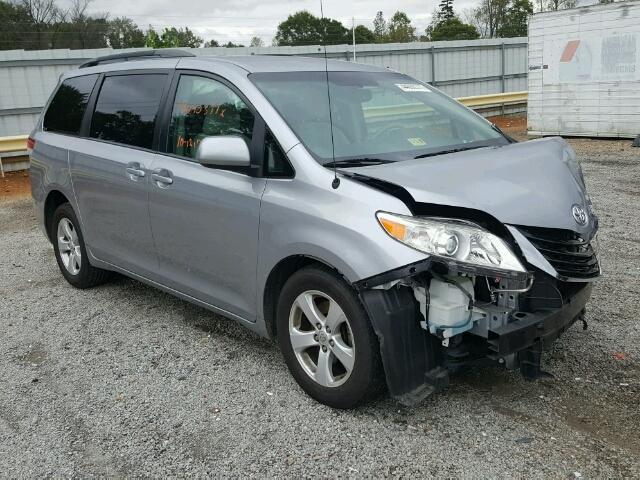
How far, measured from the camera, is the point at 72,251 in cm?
564

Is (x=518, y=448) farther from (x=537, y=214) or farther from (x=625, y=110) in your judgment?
(x=625, y=110)

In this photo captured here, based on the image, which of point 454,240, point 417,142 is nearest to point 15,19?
point 417,142

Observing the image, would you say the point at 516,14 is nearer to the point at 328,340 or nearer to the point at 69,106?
the point at 69,106

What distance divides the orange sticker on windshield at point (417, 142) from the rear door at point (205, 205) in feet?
3.03

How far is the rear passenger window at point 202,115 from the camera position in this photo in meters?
3.82

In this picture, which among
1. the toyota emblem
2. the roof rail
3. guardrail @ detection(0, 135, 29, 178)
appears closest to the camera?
the toyota emblem

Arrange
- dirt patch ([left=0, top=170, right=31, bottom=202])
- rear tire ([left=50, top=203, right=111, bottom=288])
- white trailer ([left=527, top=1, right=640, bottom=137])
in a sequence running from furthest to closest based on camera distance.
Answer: white trailer ([left=527, top=1, right=640, bottom=137])
dirt patch ([left=0, top=170, right=31, bottom=202])
rear tire ([left=50, top=203, right=111, bottom=288])

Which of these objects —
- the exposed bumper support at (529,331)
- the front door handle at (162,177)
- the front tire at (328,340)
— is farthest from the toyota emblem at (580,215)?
the front door handle at (162,177)

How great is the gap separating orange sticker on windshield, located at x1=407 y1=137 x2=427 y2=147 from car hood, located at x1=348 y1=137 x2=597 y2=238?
245 mm

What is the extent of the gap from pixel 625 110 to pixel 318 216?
42.2 feet

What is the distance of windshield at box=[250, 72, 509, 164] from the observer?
144 inches

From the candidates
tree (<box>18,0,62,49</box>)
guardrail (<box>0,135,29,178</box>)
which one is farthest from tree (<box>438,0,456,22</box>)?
guardrail (<box>0,135,29,178</box>)

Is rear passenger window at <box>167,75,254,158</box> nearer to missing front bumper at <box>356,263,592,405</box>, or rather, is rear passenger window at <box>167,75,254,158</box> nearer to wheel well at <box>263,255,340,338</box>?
wheel well at <box>263,255,340,338</box>

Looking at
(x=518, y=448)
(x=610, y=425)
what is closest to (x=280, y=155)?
(x=518, y=448)
